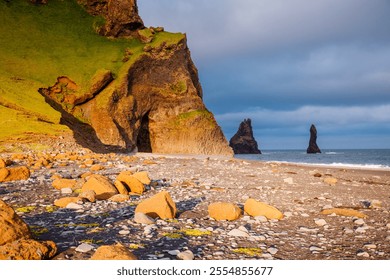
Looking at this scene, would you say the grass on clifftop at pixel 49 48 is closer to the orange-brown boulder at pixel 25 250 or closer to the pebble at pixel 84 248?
the pebble at pixel 84 248

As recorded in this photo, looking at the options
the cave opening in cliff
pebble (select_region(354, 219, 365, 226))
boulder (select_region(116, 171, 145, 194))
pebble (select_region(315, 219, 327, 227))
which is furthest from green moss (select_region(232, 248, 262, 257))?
the cave opening in cliff

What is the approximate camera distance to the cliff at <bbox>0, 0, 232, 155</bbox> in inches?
1885

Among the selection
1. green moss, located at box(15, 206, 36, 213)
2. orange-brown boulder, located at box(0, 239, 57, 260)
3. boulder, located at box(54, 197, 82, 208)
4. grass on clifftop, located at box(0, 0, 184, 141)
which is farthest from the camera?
grass on clifftop, located at box(0, 0, 184, 141)

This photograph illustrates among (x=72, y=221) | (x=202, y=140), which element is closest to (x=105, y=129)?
(x=202, y=140)

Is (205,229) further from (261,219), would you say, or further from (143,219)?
(261,219)

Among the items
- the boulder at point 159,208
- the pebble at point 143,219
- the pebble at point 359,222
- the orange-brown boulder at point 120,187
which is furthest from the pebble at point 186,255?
the orange-brown boulder at point 120,187

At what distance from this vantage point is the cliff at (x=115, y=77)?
47.9m

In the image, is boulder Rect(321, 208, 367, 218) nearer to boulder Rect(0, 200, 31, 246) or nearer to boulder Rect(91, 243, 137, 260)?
boulder Rect(91, 243, 137, 260)

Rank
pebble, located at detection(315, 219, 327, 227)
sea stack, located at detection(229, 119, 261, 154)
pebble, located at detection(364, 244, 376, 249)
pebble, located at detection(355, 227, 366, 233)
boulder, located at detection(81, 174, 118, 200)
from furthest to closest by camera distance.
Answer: sea stack, located at detection(229, 119, 261, 154) < boulder, located at detection(81, 174, 118, 200) < pebble, located at detection(315, 219, 327, 227) < pebble, located at detection(355, 227, 366, 233) < pebble, located at detection(364, 244, 376, 249)

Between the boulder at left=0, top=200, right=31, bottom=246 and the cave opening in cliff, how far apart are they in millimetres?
52600

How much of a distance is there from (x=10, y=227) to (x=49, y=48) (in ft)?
179

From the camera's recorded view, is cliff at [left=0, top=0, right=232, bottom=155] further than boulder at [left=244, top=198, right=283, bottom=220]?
Yes

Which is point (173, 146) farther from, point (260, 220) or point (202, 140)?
point (260, 220)

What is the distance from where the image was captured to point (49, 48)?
52500mm
